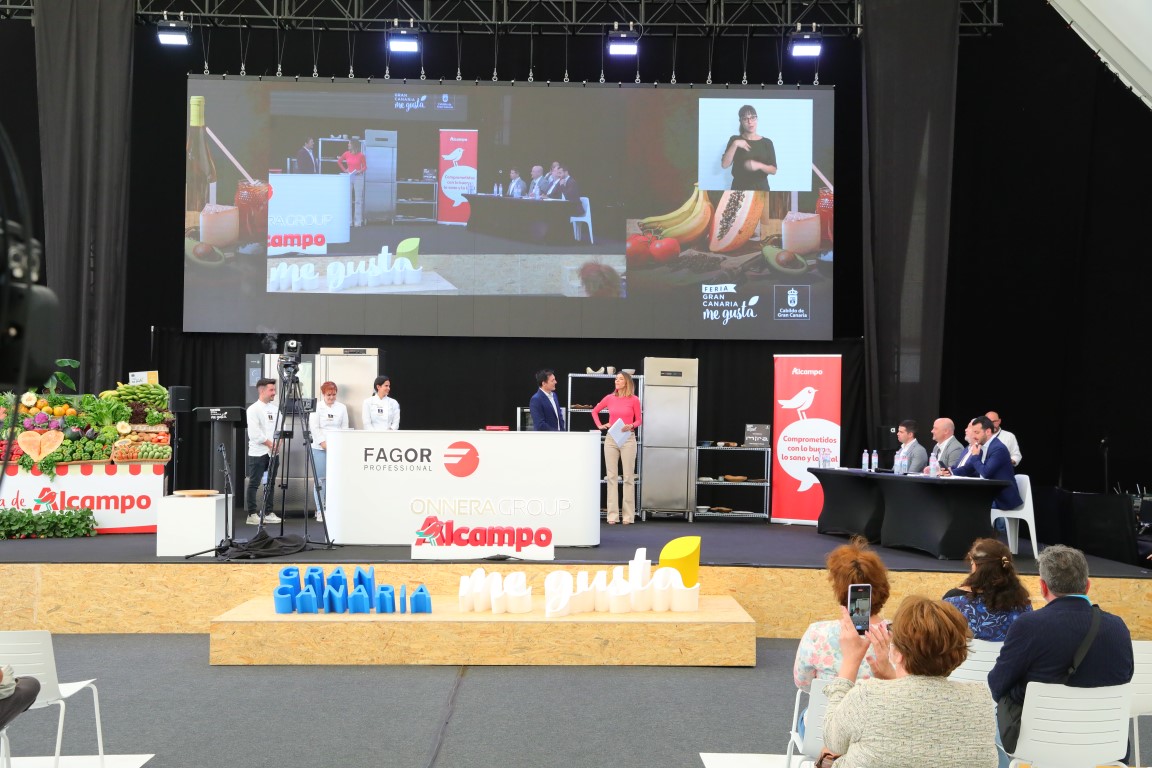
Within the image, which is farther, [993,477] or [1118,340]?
[1118,340]

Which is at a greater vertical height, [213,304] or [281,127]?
[281,127]

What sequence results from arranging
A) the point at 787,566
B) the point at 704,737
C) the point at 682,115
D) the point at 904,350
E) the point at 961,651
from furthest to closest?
1. the point at 682,115
2. the point at 904,350
3. the point at 787,566
4. the point at 704,737
5. the point at 961,651

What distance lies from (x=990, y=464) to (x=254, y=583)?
537cm

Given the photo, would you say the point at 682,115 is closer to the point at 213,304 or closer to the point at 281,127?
the point at 281,127

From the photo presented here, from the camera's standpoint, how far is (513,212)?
1120 cm

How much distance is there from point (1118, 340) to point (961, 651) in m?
9.54

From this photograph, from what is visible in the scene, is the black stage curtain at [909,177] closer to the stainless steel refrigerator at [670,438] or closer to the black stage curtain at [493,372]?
the black stage curtain at [493,372]

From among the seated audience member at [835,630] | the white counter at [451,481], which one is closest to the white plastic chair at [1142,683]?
the seated audience member at [835,630]

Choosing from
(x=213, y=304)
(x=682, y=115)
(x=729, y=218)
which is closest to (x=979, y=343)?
(x=729, y=218)

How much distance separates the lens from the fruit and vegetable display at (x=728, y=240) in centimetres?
1113

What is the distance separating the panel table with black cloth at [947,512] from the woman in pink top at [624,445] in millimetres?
2802

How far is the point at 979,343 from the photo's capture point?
1202 cm

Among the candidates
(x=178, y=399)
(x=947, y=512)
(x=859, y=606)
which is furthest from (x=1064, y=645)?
(x=178, y=399)

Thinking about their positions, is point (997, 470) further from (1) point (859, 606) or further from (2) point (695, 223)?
(1) point (859, 606)
